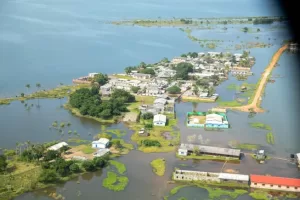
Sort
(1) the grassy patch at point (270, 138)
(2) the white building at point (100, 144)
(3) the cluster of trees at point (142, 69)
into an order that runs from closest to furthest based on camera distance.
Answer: (2) the white building at point (100, 144) < (1) the grassy patch at point (270, 138) < (3) the cluster of trees at point (142, 69)

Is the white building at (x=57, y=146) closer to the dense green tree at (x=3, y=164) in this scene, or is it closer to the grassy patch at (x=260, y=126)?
the dense green tree at (x=3, y=164)

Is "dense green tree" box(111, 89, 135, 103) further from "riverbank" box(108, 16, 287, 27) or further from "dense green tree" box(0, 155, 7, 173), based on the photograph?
"riverbank" box(108, 16, 287, 27)

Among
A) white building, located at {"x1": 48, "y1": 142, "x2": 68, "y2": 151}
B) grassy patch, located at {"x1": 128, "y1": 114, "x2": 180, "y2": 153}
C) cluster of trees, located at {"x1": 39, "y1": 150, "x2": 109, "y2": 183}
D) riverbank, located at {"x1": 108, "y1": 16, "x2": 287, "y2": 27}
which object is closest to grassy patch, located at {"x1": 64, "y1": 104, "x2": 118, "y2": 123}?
grassy patch, located at {"x1": 128, "y1": 114, "x2": 180, "y2": 153}

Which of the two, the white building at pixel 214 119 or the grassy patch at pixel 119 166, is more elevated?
the white building at pixel 214 119

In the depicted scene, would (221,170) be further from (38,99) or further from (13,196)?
(38,99)

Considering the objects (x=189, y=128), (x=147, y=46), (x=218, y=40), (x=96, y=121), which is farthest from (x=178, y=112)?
(x=218, y=40)

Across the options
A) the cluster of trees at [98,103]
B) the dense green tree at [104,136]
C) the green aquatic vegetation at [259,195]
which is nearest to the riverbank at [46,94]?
the cluster of trees at [98,103]
